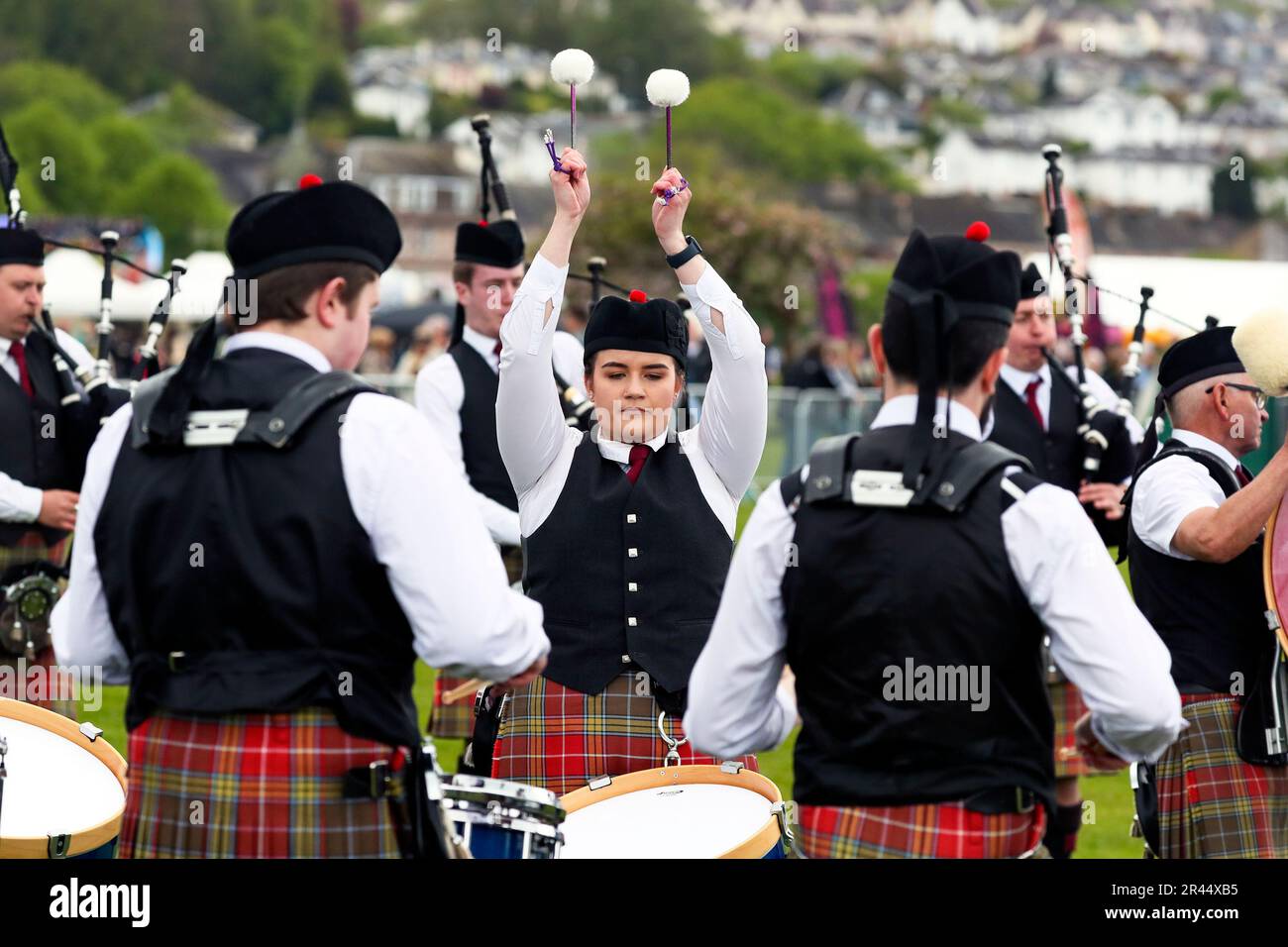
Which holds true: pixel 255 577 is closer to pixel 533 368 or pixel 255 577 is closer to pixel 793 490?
pixel 793 490

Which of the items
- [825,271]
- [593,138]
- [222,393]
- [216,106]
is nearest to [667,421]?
[222,393]

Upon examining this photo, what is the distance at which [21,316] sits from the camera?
5828 millimetres

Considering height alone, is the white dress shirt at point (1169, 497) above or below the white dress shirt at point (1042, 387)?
below

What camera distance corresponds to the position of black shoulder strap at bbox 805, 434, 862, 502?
2.83m

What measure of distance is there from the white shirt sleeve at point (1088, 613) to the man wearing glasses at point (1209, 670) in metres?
1.14

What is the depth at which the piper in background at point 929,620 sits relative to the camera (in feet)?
9.06

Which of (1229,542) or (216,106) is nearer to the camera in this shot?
(1229,542)

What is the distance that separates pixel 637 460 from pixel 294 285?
54.3 inches

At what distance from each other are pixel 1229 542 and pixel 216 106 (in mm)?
106652

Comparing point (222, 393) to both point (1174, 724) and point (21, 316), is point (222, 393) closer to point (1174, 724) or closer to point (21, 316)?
point (1174, 724)

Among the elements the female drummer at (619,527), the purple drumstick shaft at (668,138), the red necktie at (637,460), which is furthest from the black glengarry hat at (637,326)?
the purple drumstick shaft at (668,138)

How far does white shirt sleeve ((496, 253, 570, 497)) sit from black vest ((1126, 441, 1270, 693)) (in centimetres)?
130

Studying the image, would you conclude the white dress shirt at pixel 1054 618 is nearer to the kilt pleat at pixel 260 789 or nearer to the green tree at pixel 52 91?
the kilt pleat at pixel 260 789
